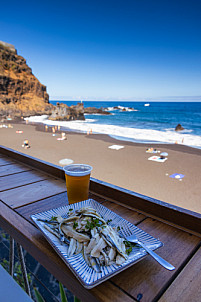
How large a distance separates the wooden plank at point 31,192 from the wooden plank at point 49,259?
69 millimetres

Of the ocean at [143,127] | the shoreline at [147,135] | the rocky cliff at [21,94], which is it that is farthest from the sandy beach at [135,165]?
the rocky cliff at [21,94]

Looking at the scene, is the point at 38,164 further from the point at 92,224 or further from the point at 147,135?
the point at 147,135

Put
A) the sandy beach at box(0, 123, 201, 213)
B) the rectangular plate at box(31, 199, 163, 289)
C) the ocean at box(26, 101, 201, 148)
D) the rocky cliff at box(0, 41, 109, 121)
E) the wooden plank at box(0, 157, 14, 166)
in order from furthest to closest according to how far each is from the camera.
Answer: the rocky cliff at box(0, 41, 109, 121)
the ocean at box(26, 101, 201, 148)
the sandy beach at box(0, 123, 201, 213)
the wooden plank at box(0, 157, 14, 166)
the rectangular plate at box(31, 199, 163, 289)

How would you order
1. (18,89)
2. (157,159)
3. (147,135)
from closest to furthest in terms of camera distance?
(157,159) → (147,135) → (18,89)

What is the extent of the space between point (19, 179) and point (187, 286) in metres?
1.02

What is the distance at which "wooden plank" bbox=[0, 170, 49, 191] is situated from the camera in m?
1.12

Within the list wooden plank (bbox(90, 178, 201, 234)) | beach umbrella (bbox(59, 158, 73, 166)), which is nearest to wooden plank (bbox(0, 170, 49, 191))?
wooden plank (bbox(90, 178, 201, 234))

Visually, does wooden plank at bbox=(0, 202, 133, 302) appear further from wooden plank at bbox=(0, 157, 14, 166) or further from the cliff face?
the cliff face

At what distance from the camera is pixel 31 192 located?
102cm

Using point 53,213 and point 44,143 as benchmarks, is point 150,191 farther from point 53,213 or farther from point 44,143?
point 44,143

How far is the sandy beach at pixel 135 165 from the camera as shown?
17.0 ft

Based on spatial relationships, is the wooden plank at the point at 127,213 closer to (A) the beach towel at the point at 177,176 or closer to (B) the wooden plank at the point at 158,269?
(B) the wooden plank at the point at 158,269

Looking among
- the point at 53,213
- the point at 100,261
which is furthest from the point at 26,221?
the point at 100,261

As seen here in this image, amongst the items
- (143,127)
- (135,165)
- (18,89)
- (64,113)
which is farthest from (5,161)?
(18,89)
